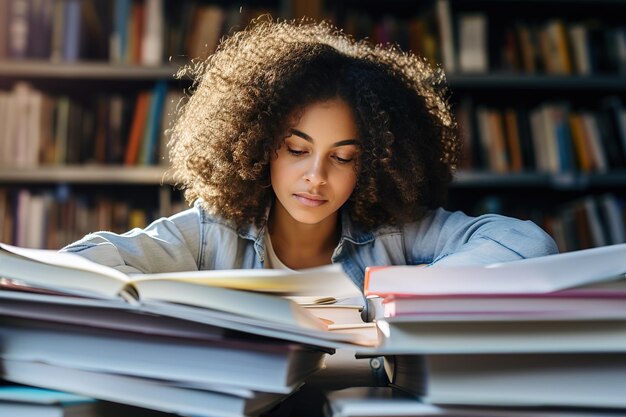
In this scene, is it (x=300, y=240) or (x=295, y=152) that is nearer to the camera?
(x=295, y=152)

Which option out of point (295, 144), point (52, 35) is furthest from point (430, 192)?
point (52, 35)

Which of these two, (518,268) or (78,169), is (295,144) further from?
(78,169)

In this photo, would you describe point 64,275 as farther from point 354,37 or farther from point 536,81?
point 536,81

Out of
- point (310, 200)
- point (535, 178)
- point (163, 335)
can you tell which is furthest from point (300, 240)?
point (535, 178)

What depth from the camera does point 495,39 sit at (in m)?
2.46

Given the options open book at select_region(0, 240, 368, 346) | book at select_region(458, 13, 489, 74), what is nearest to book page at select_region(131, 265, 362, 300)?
open book at select_region(0, 240, 368, 346)

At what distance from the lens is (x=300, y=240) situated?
4.25 feet

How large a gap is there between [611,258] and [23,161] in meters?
2.07

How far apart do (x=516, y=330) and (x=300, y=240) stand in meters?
0.89

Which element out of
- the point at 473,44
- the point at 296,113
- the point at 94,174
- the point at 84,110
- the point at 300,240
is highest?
the point at 473,44

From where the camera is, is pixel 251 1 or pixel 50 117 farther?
pixel 251 1

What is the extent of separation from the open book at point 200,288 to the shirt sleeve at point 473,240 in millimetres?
332

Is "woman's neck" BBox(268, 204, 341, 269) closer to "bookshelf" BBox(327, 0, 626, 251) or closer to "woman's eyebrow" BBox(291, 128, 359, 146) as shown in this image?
"woman's eyebrow" BBox(291, 128, 359, 146)

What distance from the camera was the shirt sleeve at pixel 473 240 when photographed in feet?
2.51
